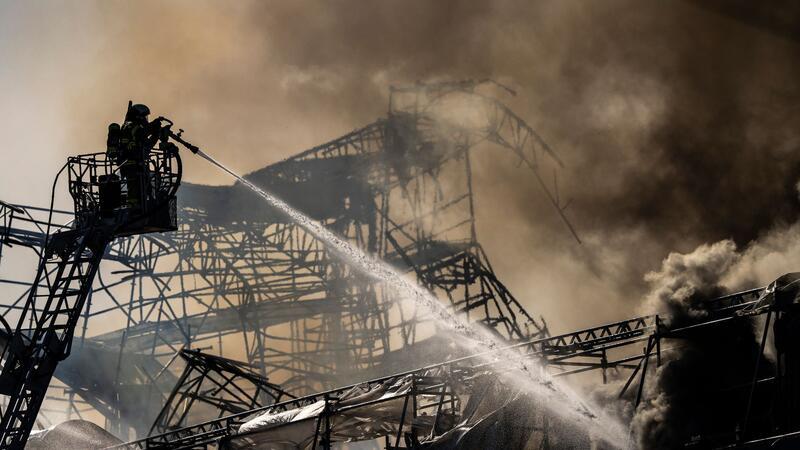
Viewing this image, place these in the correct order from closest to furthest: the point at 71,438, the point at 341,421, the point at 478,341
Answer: the point at 341,421
the point at 71,438
the point at 478,341

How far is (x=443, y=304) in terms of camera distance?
39.2 m

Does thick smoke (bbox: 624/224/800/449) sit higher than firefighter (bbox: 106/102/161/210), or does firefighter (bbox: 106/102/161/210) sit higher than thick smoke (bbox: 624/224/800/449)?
firefighter (bbox: 106/102/161/210)

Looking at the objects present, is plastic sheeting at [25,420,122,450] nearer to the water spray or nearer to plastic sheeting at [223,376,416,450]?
plastic sheeting at [223,376,416,450]

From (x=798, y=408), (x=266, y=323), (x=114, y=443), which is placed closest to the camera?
(x=798, y=408)

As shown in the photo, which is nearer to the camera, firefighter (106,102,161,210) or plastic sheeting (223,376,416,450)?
firefighter (106,102,161,210)

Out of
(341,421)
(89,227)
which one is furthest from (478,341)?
(89,227)

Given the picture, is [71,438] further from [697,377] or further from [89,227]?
[697,377]

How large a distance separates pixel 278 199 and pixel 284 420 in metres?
17.5

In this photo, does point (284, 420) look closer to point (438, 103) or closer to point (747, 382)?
point (747, 382)

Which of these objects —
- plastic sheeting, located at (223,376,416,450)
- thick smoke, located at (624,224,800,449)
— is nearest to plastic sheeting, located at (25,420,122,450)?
plastic sheeting, located at (223,376,416,450)

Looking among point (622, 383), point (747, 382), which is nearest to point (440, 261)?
point (622, 383)

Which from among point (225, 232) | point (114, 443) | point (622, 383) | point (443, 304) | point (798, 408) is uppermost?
point (225, 232)

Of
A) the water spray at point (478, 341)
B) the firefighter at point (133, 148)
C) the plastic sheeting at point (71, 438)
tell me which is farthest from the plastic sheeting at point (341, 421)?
the plastic sheeting at point (71, 438)

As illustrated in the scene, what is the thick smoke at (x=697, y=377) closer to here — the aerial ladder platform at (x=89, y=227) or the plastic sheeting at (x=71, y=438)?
the aerial ladder platform at (x=89, y=227)
